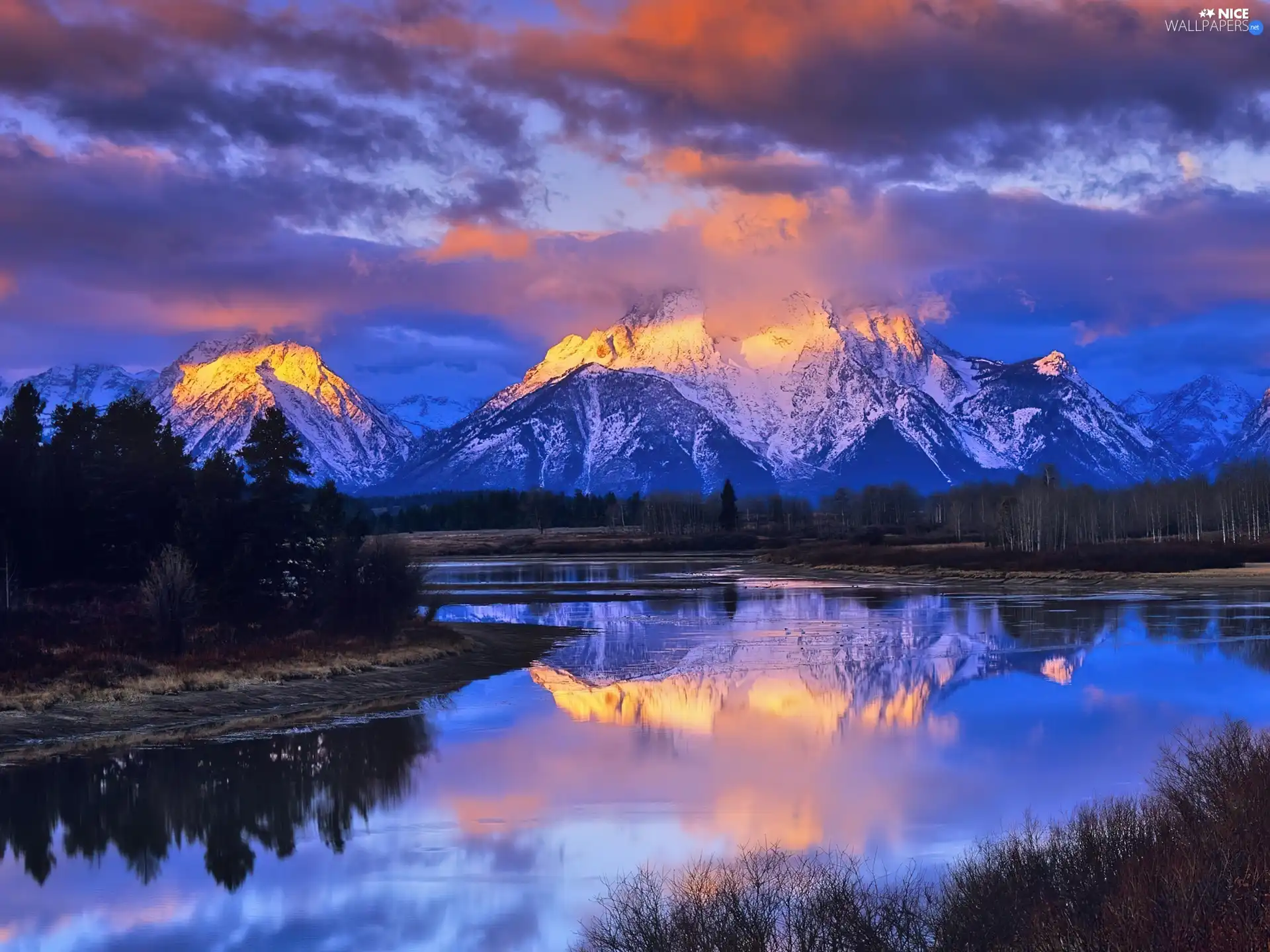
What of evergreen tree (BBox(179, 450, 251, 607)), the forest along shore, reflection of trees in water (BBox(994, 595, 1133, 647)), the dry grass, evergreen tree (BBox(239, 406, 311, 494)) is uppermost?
evergreen tree (BBox(239, 406, 311, 494))

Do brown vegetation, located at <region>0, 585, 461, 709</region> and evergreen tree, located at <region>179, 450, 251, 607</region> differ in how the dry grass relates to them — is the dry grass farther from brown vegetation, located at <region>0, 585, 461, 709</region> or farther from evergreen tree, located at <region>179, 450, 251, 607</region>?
evergreen tree, located at <region>179, 450, 251, 607</region>

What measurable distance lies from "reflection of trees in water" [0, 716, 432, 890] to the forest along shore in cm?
253

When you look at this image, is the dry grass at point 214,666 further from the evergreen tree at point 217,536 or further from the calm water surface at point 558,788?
the calm water surface at point 558,788

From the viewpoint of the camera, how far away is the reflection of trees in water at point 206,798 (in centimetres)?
2512

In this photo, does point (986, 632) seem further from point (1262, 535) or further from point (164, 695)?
point (1262, 535)

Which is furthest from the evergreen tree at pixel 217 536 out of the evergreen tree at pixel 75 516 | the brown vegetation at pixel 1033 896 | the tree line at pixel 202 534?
the brown vegetation at pixel 1033 896

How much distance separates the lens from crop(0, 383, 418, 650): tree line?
57.6 meters

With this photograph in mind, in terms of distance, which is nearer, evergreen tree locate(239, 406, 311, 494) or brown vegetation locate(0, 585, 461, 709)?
brown vegetation locate(0, 585, 461, 709)

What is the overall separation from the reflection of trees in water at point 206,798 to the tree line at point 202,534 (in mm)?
18781

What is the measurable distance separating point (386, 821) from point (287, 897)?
5.48 m

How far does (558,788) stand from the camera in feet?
96.6

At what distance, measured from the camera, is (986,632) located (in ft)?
220

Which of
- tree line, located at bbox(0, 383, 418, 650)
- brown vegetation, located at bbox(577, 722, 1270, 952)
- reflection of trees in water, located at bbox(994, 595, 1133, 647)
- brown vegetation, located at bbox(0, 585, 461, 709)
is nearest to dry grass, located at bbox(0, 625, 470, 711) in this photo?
brown vegetation, located at bbox(0, 585, 461, 709)

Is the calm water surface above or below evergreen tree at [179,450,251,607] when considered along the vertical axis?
below
